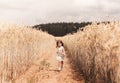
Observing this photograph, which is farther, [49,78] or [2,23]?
[49,78]

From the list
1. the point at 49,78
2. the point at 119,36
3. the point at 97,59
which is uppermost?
the point at 119,36

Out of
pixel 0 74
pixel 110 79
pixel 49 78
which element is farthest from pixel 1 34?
pixel 110 79

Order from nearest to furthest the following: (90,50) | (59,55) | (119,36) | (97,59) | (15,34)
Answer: (119,36)
(97,59)
(90,50)
(15,34)
(59,55)

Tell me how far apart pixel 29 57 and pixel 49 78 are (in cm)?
367

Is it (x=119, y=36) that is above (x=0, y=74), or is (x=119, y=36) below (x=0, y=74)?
above

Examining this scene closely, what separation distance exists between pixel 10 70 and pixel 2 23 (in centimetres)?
191

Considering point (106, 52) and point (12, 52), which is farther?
point (12, 52)

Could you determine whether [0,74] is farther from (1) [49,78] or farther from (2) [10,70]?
(1) [49,78]

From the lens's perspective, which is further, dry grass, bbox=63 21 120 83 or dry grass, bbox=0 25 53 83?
dry grass, bbox=0 25 53 83

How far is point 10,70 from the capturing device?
43.5 ft

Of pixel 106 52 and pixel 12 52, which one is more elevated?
pixel 106 52

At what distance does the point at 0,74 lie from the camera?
1241 cm

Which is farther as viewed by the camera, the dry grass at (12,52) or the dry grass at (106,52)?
the dry grass at (12,52)

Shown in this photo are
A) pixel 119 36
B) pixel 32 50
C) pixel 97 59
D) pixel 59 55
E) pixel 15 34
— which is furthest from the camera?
pixel 32 50
